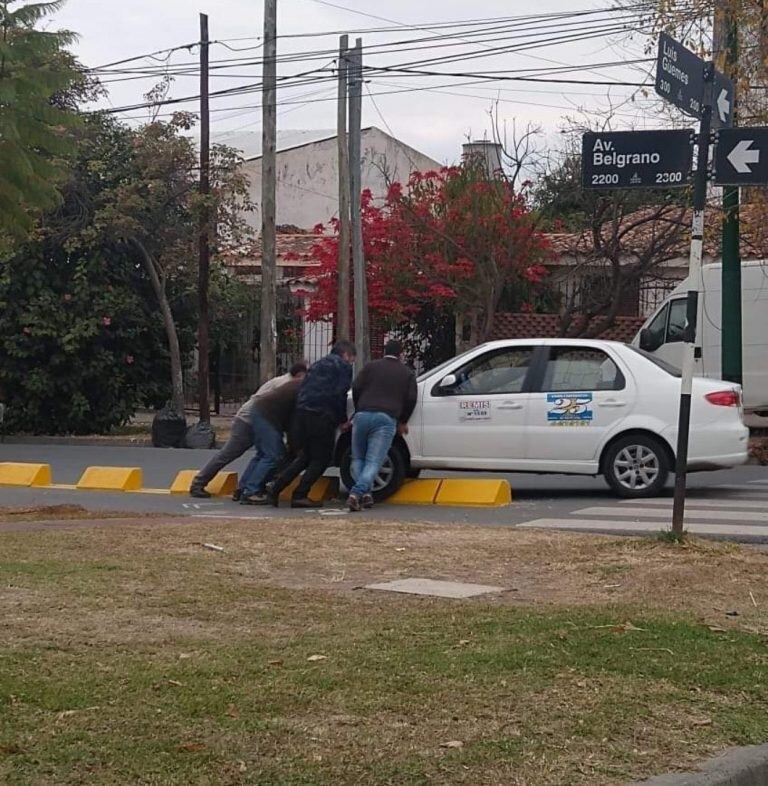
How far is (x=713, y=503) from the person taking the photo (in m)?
13.7

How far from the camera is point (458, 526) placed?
37.7ft

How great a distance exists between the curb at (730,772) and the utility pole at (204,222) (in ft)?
68.1

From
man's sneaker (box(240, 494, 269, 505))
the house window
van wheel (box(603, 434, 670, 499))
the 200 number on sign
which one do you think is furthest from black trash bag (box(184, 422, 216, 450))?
the 200 number on sign

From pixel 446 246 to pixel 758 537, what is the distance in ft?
54.8

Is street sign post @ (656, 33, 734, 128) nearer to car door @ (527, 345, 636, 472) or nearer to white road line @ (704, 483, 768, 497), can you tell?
car door @ (527, 345, 636, 472)

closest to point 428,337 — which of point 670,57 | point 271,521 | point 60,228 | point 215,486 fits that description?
point 60,228

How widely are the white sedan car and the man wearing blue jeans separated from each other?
0.66 metres

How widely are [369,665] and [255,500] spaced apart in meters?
8.35

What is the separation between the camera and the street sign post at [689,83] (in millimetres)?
9156

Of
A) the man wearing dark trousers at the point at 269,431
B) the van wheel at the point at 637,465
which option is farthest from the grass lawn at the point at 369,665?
the man wearing dark trousers at the point at 269,431

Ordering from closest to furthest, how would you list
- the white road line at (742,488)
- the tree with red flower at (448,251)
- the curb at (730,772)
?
1. the curb at (730,772)
2. the white road line at (742,488)
3. the tree with red flower at (448,251)

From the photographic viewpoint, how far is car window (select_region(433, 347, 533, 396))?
47.3 ft

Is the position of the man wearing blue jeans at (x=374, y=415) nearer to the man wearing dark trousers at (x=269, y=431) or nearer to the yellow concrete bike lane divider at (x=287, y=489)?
the yellow concrete bike lane divider at (x=287, y=489)

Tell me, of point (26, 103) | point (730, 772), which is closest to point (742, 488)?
point (26, 103)
